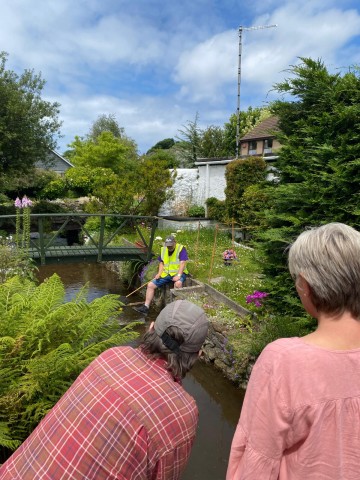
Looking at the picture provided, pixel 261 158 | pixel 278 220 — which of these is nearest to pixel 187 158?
pixel 261 158

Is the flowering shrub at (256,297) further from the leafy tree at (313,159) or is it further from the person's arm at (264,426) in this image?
the person's arm at (264,426)

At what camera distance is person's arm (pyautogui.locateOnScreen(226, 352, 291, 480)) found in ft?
3.72

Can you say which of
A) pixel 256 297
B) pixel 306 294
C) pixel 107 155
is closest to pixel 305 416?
pixel 306 294

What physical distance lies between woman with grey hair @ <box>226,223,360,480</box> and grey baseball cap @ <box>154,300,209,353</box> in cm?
42

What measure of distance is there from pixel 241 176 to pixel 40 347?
33.7 ft

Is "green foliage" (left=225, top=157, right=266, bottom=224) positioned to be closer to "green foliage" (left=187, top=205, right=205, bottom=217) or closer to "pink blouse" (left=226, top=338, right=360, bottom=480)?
"green foliage" (left=187, top=205, right=205, bottom=217)

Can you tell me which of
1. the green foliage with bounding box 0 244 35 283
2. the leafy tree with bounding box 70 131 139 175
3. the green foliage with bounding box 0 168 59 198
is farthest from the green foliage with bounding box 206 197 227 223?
the leafy tree with bounding box 70 131 139 175

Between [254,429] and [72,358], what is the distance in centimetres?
147

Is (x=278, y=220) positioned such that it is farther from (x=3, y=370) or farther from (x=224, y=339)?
(x=3, y=370)

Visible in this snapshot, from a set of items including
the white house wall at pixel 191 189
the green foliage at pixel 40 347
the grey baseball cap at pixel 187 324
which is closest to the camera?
the grey baseball cap at pixel 187 324

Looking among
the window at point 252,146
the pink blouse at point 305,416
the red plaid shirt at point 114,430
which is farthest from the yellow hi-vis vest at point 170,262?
the window at point 252,146

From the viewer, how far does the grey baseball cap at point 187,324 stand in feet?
5.22

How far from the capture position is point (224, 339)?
487 centimetres

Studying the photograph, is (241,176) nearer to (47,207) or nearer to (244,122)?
(47,207)
